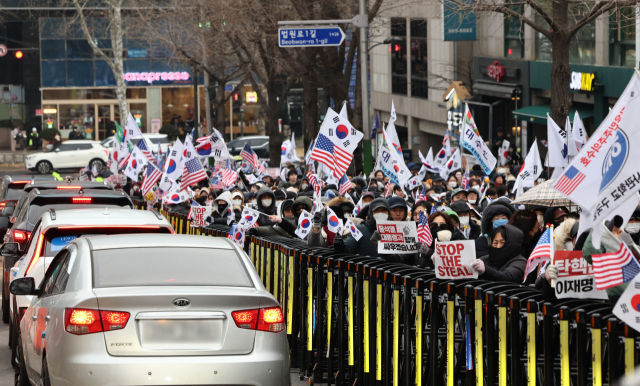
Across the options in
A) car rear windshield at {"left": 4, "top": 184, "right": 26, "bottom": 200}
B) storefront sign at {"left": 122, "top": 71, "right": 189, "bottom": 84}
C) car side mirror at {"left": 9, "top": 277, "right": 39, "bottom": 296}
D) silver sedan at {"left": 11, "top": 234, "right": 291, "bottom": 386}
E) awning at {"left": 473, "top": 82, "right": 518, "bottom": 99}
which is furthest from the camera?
storefront sign at {"left": 122, "top": 71, "right": 189, "bottom": 84}

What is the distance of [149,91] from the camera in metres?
62.8

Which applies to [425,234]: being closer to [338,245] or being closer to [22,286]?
[338,245]

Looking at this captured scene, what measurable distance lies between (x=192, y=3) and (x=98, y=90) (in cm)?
3049

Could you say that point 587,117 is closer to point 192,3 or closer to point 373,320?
point 192,3

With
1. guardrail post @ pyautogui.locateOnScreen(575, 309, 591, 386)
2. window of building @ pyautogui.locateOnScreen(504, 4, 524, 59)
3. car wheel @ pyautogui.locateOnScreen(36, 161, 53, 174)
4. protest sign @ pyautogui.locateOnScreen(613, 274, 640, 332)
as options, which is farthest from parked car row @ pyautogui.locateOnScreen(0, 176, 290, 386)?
car wheel @ pyautogui.locateOnScreen(36, 161, 53, 174)

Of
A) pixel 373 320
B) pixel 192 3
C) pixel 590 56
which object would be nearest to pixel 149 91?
pixel 192 3

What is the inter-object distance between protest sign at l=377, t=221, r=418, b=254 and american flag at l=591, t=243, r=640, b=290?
3.28 metres

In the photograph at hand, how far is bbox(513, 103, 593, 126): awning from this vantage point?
30672 millimetres

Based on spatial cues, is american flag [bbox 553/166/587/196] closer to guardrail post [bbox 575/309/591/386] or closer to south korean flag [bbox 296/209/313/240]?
guardrail post [bbox 575/309/591/386]

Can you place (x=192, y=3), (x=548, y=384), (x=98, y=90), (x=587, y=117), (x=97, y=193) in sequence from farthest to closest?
(x=98, y=90)
(x=192, y=3)
(x=587, y=117)
(x=97, y=193)
(x=548, y=384)

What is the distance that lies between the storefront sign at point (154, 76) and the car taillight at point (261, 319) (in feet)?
187

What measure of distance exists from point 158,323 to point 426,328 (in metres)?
2.06

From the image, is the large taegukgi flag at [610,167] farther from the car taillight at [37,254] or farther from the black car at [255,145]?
the black car at [255,145]

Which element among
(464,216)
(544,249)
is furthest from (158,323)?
(464,216)
